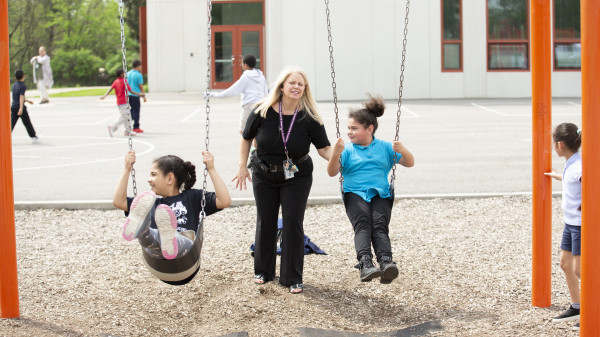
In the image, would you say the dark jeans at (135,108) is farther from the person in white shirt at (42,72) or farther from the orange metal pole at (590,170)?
the orange metal pole at (590,170)

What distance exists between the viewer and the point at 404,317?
571 centimetres

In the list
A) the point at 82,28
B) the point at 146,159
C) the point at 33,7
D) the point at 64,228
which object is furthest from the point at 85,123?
the point at 82,28

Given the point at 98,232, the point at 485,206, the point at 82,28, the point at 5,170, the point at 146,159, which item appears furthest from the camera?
the point at 82,28

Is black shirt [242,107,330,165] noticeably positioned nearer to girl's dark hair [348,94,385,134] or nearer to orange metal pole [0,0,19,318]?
girl's dark hair [348,94,385,134]

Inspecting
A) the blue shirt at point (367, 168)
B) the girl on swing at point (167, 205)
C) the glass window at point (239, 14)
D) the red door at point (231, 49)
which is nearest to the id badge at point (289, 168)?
the blue shirt at point (367, 168)

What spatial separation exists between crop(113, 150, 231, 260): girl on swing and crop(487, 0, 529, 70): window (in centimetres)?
2437

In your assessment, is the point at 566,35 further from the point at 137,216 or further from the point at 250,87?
the point at 137,216

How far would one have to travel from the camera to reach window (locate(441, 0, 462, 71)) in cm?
2808

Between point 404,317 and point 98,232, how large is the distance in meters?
4.09

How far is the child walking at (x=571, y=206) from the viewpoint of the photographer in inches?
204

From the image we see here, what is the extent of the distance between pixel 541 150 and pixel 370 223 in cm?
131

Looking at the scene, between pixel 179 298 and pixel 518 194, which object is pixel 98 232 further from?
pixel 518 194

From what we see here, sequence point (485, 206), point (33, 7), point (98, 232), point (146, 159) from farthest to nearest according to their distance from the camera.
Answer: point (33, 7)
point (146, 159)
point (485, 206)
point (98, 232)

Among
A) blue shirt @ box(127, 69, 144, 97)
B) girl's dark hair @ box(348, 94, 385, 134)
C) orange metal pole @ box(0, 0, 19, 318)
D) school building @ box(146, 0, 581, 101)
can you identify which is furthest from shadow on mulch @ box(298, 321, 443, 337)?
school building @ box(146, 0, 581, 101)
